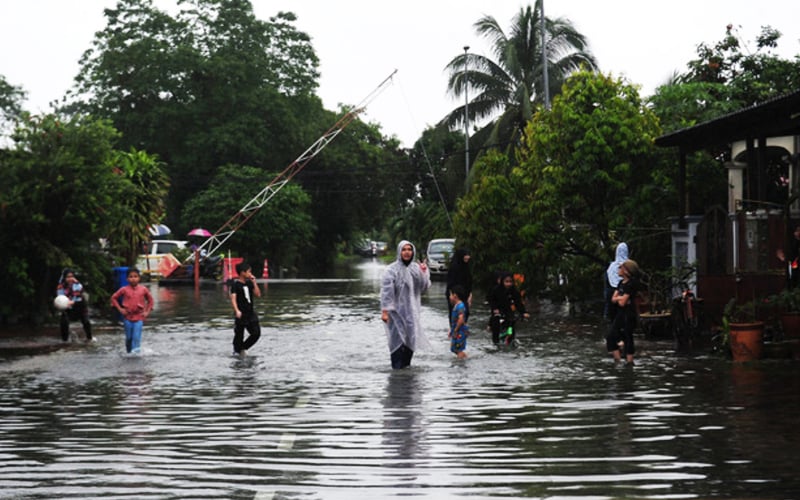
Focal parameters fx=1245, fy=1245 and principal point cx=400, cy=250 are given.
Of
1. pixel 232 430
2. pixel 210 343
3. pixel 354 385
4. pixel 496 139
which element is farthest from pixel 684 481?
pixel 496 139

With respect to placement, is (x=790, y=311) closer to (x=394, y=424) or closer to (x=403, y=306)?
(x=403, y=306)

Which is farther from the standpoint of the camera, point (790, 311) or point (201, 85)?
point (201, 85)

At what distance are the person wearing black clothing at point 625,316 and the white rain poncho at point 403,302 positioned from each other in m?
2.73

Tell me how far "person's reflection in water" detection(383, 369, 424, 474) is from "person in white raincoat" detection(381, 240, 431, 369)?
0.47 m

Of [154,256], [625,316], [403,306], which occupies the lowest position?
[625,316]

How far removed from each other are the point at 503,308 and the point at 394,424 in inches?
371

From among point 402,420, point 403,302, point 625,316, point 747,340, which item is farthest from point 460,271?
point 402,420

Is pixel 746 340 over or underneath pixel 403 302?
underneath

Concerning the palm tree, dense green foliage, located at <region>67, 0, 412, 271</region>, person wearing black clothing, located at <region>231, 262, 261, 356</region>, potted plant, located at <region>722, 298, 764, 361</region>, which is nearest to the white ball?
person wearing black clothing, located at <region>231, 262, 261, 356</region>

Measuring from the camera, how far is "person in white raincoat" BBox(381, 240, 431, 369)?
52.7 ft

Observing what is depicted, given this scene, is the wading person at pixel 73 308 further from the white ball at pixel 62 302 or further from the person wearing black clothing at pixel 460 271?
the person wearing black clothing at pixel 460 271

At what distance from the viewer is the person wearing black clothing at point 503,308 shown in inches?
788

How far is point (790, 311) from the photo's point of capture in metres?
17.8

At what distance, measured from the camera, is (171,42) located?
6744 centimetres
